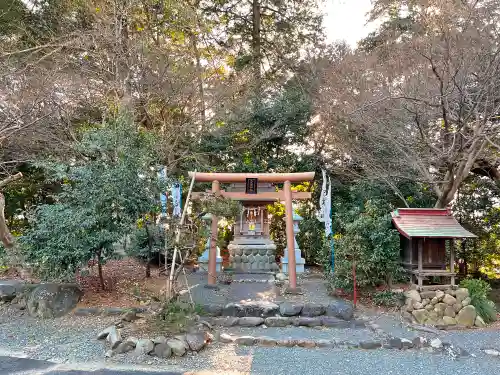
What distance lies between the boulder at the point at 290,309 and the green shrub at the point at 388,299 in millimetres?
1711

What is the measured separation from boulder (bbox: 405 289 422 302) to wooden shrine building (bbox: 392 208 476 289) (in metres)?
0.17

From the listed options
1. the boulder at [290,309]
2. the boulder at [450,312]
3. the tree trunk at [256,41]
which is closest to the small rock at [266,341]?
the boulder at [290,309]

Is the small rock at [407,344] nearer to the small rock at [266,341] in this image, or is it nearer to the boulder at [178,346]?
the small rock at [266,341]

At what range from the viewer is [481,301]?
663 cm

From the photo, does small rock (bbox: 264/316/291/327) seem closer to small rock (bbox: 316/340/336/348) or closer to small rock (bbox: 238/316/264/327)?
small rock (bbox: 238/316/264/327)

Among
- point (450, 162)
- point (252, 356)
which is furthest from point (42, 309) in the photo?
point (450, 162)

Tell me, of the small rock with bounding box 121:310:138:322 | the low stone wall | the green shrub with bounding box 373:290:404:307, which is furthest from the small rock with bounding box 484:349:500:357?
the small rock with bounding box 121:310:138:322

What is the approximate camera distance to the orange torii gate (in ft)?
26.7

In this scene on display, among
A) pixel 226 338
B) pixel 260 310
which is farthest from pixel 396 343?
pixel 226 338

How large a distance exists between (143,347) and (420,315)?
15.2ft

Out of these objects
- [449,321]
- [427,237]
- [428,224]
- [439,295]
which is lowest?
[449,321]

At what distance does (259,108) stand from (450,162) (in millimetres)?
6757

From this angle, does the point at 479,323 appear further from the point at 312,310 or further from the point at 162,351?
the point at 162,351

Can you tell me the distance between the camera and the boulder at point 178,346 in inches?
187
